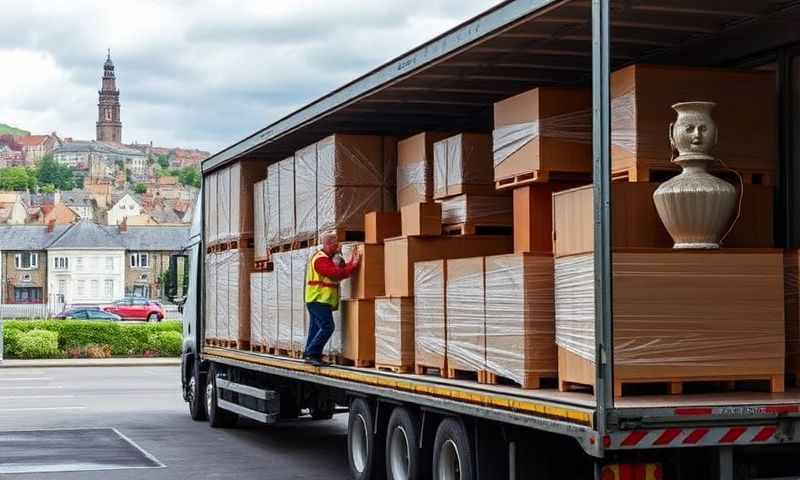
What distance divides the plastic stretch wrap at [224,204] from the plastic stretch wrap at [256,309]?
1.64 meters

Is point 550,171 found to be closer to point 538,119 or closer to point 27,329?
point 538,119

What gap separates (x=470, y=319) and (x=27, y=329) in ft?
113

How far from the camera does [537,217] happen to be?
977 centimetres

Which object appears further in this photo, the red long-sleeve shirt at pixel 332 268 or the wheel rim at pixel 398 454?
the red long-sleeve shirt at pixel 332 268

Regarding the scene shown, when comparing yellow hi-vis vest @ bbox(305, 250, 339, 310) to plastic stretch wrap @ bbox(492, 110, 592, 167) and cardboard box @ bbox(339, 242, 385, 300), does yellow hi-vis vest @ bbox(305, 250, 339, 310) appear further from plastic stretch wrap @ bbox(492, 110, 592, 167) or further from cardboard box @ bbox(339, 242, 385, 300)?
plastic stretch wrap @ bbox(492, 110, 592, 167)

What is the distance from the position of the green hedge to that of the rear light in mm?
35053

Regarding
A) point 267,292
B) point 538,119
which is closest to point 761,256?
point 538,119

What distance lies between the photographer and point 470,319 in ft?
32.8

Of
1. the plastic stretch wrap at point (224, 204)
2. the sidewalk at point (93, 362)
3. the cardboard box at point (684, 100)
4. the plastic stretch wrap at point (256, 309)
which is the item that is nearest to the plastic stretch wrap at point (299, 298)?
the plastic stretch wrap at point (256, 309)

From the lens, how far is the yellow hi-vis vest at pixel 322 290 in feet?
42.4

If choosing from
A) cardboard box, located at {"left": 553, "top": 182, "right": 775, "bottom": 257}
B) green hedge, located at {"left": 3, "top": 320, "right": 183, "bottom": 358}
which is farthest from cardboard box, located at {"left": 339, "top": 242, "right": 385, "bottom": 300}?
green hedge, located at {"left": 3, "top": 320, "right": 183, "bottom": 358}

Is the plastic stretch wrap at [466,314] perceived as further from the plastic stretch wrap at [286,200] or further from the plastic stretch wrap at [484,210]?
the plastic stretch wrap at [286,200]

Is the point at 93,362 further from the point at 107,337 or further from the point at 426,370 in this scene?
the point at 426,370

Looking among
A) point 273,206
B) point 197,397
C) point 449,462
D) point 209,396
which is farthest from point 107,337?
point 449,462
